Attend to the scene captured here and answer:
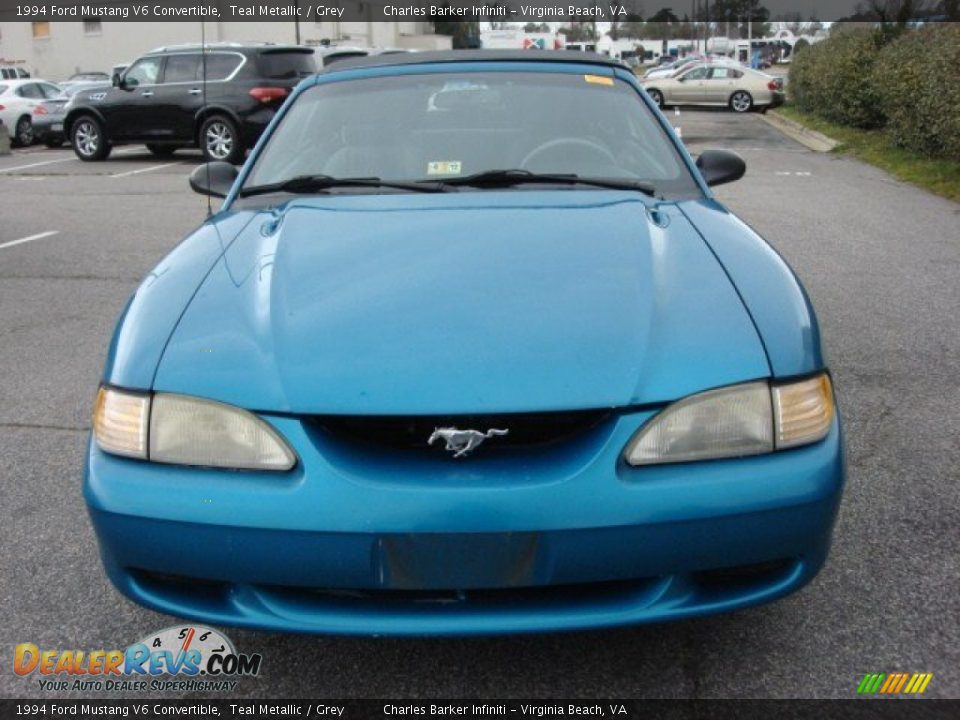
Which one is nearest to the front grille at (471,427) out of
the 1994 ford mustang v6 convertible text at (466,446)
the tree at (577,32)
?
the 1994 ford mustang v6 convertible text at (466,446)

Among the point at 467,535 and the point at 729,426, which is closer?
the point at 467,535

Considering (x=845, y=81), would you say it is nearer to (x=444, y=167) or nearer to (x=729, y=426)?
(x=444, y=167)

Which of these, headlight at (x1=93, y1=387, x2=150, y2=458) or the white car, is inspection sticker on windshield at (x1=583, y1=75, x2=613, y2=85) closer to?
headlight at (x1=93, y1=387, x2=150, y2=458)

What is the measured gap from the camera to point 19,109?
20.4m

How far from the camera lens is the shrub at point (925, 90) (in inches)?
484

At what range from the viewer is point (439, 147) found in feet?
11.1

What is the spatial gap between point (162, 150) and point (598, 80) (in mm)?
16096

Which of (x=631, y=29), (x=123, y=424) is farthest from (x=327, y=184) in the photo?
(x=631, y=29)

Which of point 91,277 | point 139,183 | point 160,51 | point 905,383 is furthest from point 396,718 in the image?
point 160,51

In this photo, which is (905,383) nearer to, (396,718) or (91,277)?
(396,718)

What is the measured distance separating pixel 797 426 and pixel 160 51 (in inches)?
630

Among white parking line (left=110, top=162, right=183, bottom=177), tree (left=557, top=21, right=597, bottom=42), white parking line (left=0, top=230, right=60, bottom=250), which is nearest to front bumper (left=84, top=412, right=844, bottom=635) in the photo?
white parking line (left=0, top=230, right=60, bottom=250)

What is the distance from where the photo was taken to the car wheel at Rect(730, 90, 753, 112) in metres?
28.7

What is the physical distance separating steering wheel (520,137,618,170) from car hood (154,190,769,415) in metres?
0.61
